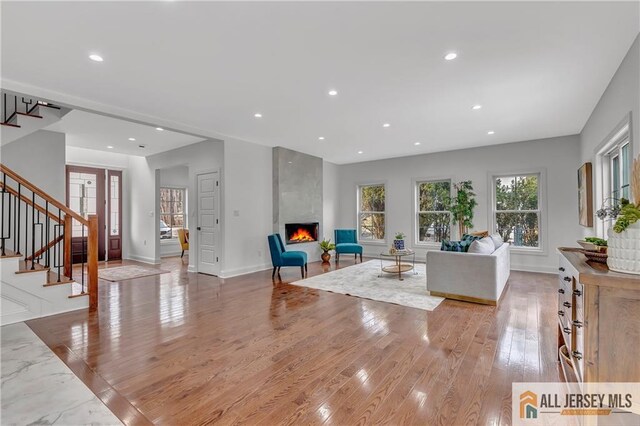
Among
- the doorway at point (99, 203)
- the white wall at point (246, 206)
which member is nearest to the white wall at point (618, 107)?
the white wall at point (246, 206)

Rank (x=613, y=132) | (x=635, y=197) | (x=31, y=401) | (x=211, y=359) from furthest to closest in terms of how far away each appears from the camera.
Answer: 1. (x=613, y=132)
2. (x=211, y=359)
3. (x=31, y=401)
4. (x=635, y=197)

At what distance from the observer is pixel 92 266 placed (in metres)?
4.01

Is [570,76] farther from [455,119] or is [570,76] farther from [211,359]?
[211,359]

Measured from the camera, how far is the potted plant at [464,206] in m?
6.94

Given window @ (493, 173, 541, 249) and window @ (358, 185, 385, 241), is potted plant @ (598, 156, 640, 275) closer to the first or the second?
window @ (493, 173, 541, 249)

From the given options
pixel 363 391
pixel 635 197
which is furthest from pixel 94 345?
pixel 635 197

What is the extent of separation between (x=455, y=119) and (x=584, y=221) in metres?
2.66

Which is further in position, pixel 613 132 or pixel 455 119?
pixel 455 119

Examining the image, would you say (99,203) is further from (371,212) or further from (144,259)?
(371,212)

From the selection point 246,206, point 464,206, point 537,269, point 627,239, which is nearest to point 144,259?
point 246,206

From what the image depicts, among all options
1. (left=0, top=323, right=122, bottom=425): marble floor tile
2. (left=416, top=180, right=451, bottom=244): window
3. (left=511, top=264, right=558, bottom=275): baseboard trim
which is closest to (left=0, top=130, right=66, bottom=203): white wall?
(left=0, top=323, right=122, bottom=425): marble floor tile

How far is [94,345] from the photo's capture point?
9.41 feet

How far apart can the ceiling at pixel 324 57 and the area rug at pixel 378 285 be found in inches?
109

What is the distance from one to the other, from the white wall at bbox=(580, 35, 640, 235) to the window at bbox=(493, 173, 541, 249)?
162cm
